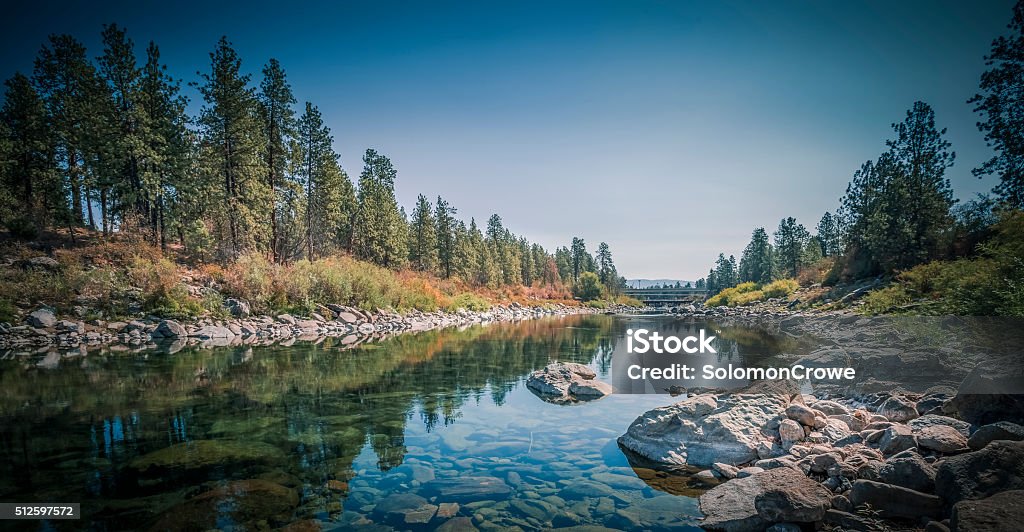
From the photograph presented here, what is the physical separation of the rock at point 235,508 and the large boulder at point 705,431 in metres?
5.16

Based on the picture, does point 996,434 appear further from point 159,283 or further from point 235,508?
point 159,283

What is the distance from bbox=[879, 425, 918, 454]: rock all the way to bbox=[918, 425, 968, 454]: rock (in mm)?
99

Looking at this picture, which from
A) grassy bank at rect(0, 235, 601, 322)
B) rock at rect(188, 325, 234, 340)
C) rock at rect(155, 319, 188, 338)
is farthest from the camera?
rock at rect(188, 325, 234, 340)

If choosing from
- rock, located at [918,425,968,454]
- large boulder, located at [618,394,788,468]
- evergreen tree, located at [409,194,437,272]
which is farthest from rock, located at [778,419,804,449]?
evergreen tree, located at [409,194,437,272]

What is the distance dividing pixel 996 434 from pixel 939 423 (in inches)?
60.7

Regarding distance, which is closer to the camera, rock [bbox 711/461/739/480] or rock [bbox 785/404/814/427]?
rock [bbox 711/461/739/480]

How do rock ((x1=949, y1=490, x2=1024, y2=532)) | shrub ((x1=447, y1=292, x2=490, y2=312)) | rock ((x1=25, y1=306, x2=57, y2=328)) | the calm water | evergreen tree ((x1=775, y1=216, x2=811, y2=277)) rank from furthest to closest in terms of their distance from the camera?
evergreen tree ((x1=775, y1=216, x2=811, y2=277))
shrub ((x1=447, y1=292, x2=490, y2=312))
rock ((x1=25, y1=306, x2=57, y2=328))
the calm water
rock ((x1=949, y1=490, x2=1024, y2=532))

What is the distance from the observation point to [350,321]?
27.9 m

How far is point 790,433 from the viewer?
22.2 ft

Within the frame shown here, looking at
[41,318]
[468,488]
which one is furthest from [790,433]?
[41,318]

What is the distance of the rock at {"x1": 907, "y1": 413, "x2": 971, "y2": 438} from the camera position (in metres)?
6.19

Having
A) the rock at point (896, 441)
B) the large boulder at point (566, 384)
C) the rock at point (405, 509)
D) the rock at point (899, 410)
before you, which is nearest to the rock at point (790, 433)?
the rock at point (896, 441)

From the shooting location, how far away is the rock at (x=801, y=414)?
23.4 feet

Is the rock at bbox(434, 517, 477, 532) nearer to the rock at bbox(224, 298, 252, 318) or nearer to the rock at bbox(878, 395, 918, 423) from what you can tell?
the rock at bbox(878, 395, 918, 423)
